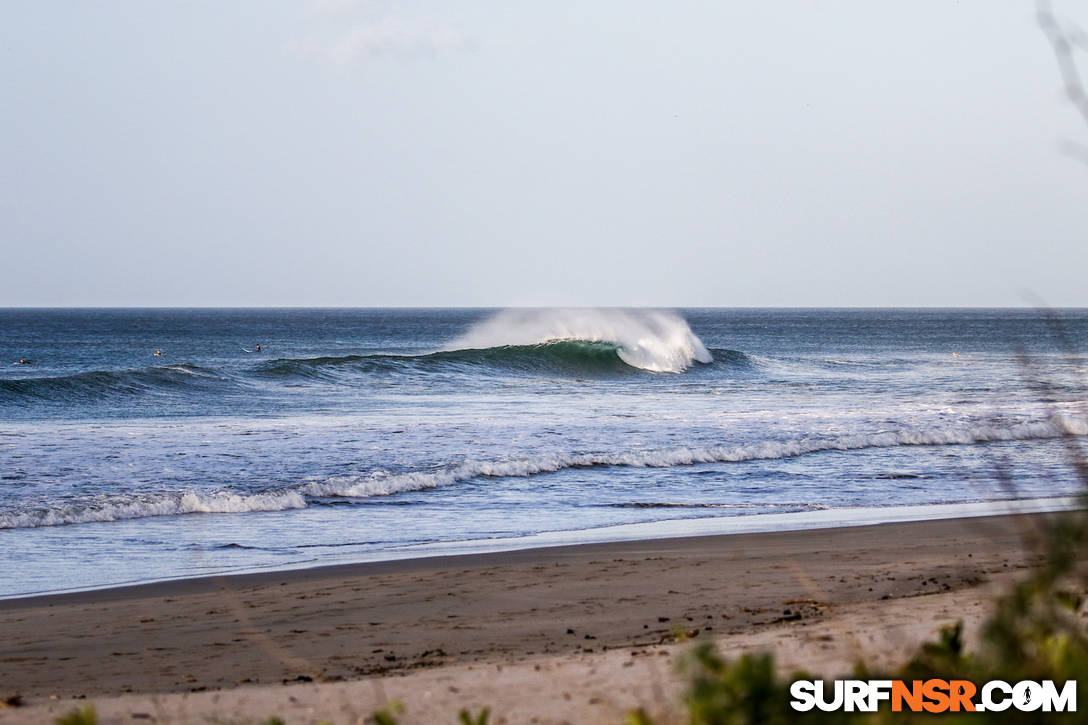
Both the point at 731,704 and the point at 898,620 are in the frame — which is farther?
the point at 898,620

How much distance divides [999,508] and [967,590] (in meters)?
5.10

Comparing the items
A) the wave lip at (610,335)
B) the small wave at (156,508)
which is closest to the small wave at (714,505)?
the small wave at (156,508)

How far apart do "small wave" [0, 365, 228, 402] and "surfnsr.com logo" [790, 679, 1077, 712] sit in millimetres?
25508

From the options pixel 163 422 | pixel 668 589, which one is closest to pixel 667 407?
pixel 163 422

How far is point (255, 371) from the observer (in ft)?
111

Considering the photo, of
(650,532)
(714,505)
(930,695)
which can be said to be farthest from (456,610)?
(714,505)

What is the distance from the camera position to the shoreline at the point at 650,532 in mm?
8406

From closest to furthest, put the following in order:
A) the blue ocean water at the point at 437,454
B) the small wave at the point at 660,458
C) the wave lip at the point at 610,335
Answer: the blue ocean water at the point at 437,454 < the small wave at the point at 660,458 < the wave lip at the point at 610,335

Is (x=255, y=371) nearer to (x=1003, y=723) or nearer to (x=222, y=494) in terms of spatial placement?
(x=222, y=494)

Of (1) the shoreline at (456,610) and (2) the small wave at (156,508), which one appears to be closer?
(1) the shoreline at (456,610)

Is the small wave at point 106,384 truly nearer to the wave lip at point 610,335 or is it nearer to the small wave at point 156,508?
A: the wave lip at point 610,335

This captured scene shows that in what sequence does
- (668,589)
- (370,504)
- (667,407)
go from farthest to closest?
(667,407), (370,504), (668,589)

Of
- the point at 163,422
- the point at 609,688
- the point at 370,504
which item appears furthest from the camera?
the point at 163,422

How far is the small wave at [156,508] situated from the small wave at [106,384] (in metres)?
15.2
